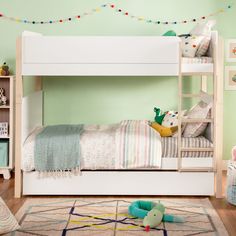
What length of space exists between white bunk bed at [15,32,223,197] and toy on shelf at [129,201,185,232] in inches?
18.5

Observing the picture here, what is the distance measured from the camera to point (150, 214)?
11.4 feet

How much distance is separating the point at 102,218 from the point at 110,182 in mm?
607

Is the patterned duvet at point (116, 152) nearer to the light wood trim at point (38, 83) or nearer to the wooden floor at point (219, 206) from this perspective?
the wooden floor at point (219, 206)

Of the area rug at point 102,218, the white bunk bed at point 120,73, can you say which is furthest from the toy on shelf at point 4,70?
the area rug at point 102,218

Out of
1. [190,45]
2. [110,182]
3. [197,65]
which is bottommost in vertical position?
[110,182]

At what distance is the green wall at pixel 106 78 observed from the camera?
5.21 metres

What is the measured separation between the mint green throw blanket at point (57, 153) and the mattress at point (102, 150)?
44 mm

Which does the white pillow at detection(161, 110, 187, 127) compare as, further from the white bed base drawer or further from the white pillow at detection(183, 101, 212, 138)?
the white bed base drawer

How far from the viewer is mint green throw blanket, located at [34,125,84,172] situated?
164 inches

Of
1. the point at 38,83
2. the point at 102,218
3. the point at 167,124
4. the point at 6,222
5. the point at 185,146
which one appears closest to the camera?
the point at 6,222

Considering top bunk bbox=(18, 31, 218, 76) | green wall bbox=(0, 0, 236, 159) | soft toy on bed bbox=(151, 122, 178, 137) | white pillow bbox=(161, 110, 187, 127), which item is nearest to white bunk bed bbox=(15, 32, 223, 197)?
top bunk bbox=(18, 31, 218, 76)

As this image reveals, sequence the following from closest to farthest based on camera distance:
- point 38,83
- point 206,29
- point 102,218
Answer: point 102,218
point 206,29
point 38,83

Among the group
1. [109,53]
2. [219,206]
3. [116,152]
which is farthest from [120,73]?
[219,206]

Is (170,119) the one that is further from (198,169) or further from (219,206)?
(219,206)
